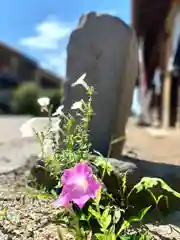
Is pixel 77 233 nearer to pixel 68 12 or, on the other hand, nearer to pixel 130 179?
pixel 130 179

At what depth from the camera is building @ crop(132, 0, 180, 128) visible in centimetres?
832

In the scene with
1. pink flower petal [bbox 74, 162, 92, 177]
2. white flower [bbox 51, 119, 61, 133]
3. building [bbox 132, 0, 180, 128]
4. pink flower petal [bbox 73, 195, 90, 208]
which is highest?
building [bbox 132, 0, 180, 128]

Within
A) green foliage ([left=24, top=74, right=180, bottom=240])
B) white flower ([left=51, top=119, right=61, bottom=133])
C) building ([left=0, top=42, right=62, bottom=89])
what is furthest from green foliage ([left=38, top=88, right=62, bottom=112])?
building ([left=0, top=42, right=62, bottom=89])

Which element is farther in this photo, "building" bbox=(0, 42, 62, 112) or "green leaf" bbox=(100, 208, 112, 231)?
"building" bbox=(0, 42, 62, 112)

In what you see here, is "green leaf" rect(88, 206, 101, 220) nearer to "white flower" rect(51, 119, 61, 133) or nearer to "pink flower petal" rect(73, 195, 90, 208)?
"pink flower petal" rect(73, 195, 90, 208)

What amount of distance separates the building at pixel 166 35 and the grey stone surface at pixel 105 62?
4.89 metres

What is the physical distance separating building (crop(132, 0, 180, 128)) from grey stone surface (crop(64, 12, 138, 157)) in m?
4.89

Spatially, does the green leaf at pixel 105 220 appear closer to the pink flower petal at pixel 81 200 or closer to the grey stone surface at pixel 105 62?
the pink flower petal at pixel 81 200

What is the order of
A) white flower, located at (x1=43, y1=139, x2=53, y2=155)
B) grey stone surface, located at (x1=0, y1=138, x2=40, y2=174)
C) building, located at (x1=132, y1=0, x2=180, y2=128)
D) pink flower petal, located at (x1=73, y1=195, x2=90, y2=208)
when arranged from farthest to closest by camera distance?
building, located at (x1=132, y1=0, x2=180, y2=128) < grey stone surface, located at (x1=0, y1=138, x2=40, y2=174) < white flower, located at (x1=43, y1=139, x2=53, y2=155) < pink flower petal, located at (x1=73, y1=195, x2=90, y2=208)

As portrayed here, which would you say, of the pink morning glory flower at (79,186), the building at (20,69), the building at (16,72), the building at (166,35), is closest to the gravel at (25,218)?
the pink morning glory flower at (79,186)

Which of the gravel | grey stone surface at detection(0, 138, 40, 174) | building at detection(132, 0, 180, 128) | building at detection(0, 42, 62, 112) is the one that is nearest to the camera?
the gravel

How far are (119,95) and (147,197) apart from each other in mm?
814

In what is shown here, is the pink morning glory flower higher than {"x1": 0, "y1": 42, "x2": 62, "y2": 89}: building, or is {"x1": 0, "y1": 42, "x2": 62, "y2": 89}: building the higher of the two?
{"x1": 0, "y1": 42, "x2": 62, "y2": 89}: building

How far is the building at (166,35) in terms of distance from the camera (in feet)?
27.3
